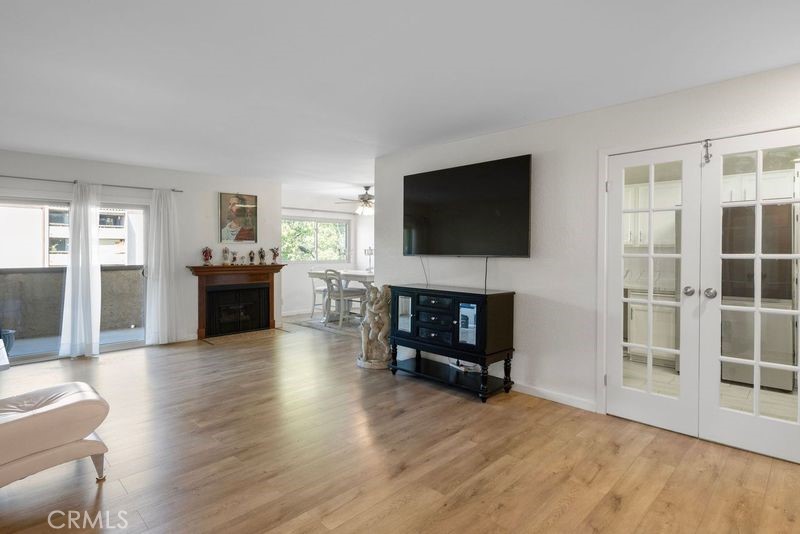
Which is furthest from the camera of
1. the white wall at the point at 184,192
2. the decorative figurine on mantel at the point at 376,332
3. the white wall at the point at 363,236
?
the white wall at the point at 363,236

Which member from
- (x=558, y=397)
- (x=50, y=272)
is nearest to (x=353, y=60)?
(x=558, y=397)

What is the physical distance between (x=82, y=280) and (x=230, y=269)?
5.87 ft

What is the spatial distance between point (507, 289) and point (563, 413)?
45.1 inches

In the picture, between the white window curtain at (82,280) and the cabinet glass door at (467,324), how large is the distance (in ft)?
14.5

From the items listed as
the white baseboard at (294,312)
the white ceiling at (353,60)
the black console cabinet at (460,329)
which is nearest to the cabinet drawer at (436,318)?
the black console cabinet at (460,329)

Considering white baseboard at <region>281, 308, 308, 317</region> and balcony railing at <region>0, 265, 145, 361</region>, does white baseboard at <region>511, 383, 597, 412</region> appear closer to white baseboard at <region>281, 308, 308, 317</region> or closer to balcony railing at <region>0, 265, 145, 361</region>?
balcony railing at <region>0, 265, 145, 361</region>

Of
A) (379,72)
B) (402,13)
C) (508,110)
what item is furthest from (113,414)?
(508,110)

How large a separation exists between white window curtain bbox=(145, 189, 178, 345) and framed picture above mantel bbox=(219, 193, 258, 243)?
73cm

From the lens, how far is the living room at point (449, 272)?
2.11 metres

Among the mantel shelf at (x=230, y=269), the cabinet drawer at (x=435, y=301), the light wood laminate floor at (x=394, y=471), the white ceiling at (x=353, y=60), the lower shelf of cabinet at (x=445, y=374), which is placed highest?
the white ceiling at (x=353, y=60)

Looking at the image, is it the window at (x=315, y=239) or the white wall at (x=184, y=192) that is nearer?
the white wall at (x=184, y=192)
